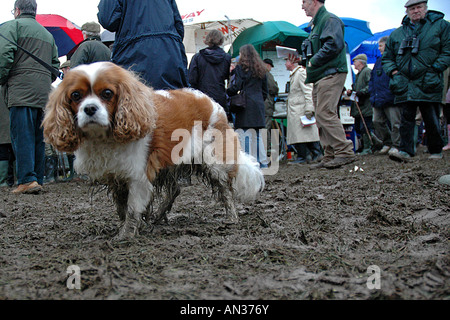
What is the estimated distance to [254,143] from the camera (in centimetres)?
793

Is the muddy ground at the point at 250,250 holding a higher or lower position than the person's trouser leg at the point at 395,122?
lower

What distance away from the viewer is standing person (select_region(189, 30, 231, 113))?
6812mm

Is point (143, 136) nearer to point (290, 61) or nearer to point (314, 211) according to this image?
point (314, 211)

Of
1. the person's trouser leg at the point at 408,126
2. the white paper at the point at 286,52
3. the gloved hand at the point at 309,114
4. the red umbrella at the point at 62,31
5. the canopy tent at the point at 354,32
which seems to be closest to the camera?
the person's trouser leg at the point at 408,126

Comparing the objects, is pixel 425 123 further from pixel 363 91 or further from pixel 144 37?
pixel 144 37

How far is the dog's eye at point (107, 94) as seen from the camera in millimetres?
2730

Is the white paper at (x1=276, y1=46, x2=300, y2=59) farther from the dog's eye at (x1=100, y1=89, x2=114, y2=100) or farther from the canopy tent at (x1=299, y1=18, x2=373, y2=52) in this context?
the dog's eye at (x1=100, y1=89, x2=114, y2=100)

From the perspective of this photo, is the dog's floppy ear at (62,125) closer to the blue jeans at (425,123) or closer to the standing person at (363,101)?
the blue jeans at (425,123)

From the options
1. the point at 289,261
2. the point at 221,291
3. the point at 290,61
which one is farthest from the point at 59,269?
the point at 290,61

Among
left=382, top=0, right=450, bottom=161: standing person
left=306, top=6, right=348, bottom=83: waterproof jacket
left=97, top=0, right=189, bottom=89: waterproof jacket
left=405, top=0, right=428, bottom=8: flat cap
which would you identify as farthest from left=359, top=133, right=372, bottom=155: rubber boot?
left=97, top=0, right=189, bottom=89: waterproof jacket

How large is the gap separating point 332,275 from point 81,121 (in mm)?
1711

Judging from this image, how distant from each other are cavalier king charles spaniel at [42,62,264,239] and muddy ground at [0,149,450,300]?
14.0 inches

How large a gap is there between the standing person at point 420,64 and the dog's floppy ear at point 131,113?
203 inches

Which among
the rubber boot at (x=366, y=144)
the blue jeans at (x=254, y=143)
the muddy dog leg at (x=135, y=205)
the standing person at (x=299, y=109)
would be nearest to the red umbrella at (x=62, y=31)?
the standing person at (x=299, y=109)
